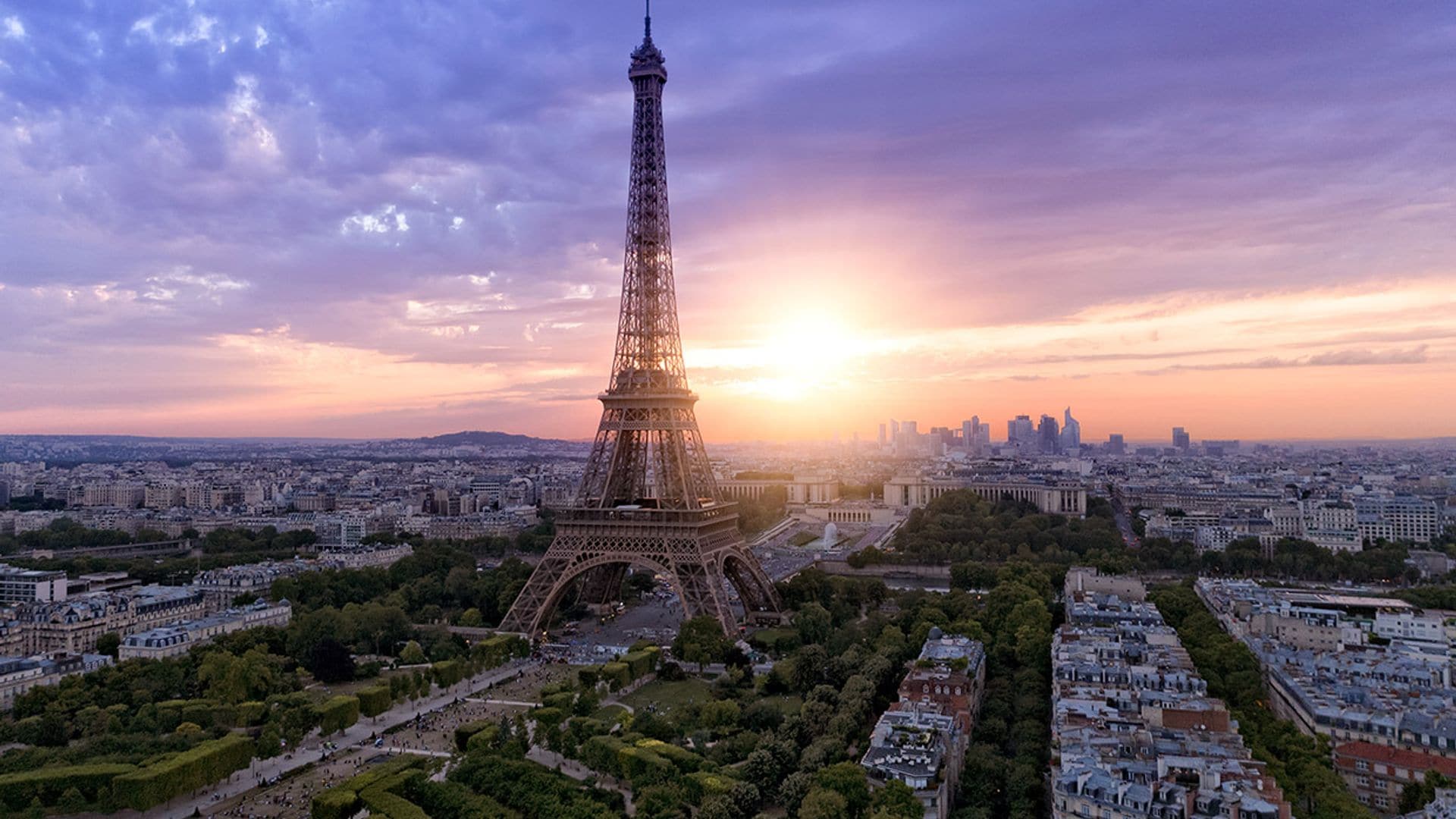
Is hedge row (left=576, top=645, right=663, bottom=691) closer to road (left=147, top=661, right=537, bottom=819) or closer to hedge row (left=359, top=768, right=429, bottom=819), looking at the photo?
road (left=147, top=661, right=537, bottom=819)

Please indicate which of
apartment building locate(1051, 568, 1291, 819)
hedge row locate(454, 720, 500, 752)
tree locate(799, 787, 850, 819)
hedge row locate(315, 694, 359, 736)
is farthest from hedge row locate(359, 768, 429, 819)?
apartment building locate(1051, 568, 1291, 819)

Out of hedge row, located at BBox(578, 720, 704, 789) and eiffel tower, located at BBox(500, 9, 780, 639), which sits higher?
eiffel tower, located at BBox(500, 9, 780, 639)

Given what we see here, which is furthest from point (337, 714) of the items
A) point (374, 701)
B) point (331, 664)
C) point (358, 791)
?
point (358, 791)

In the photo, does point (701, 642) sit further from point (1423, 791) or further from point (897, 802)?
point (1423, 791)

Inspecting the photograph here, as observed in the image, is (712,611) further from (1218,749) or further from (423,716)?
(1218,749)

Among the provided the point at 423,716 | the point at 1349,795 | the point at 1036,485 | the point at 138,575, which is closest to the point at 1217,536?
the point at 1036,485

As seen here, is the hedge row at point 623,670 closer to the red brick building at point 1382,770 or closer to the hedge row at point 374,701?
the hedge row at point 374,701
